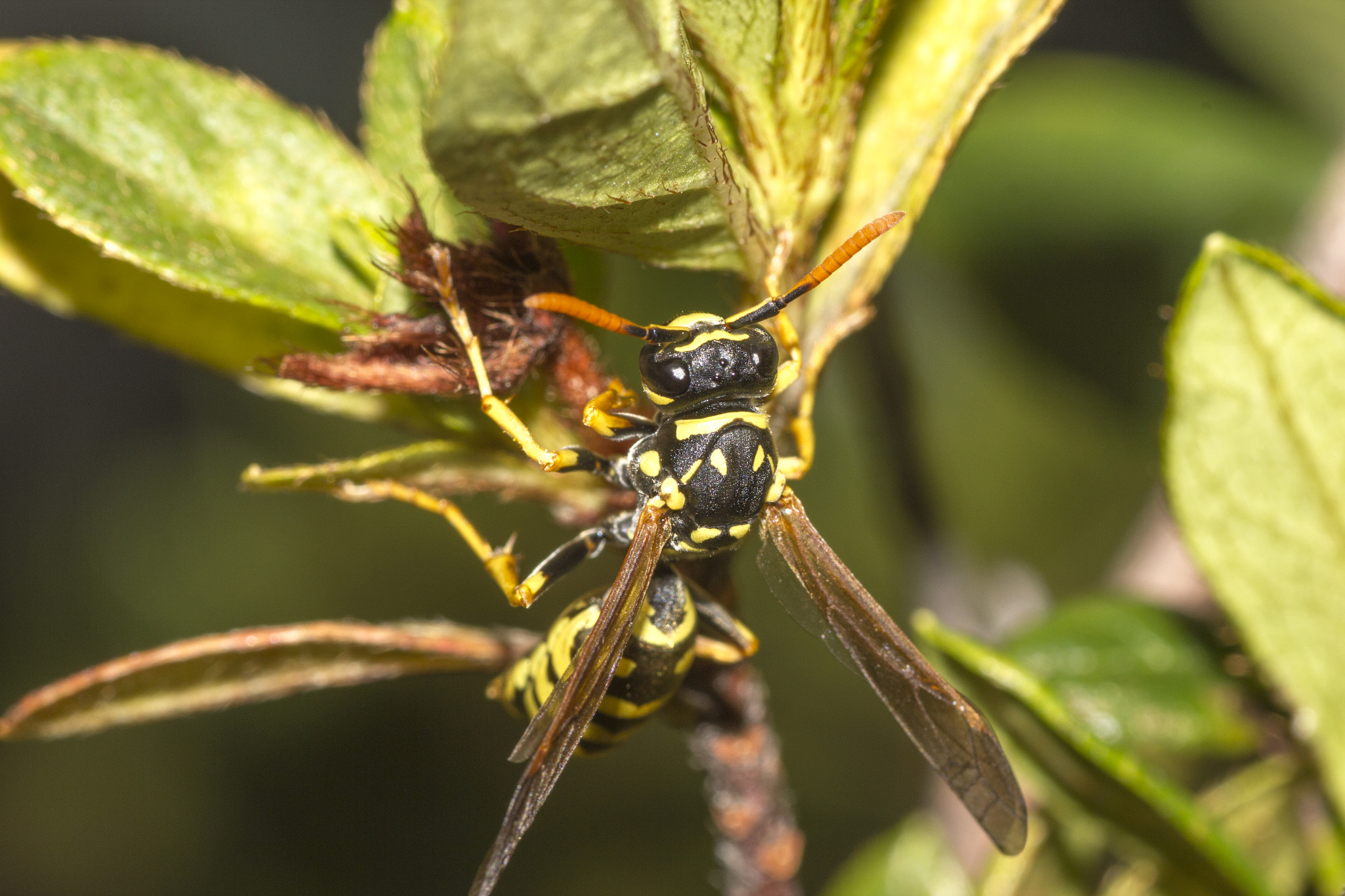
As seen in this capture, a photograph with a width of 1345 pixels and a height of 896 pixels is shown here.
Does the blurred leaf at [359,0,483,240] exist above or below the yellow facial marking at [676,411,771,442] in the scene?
above

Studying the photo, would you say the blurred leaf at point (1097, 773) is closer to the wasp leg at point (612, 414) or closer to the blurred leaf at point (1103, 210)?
the wasp leg at point (612, 414)

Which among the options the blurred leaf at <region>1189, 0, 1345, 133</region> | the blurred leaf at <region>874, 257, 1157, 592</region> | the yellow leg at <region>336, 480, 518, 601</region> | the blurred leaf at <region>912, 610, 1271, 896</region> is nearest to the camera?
the blurred leaf at <region>912, 610, 1271, 896</region>

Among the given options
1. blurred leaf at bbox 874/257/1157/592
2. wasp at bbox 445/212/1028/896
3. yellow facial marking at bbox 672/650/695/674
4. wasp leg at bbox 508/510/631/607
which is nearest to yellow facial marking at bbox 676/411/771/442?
wasp at bbox 445/212/1028/896

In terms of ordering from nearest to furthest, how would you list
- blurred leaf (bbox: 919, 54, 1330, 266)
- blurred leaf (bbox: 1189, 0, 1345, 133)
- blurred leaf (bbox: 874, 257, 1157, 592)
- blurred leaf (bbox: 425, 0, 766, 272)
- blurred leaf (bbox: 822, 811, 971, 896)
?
blurred leaf (bbox: 425, 0, 766, 272)
blurred leaf (bbox: 822, 811, 971, 896)
blurred leaf (bbox: 919, 54, 1330, 266)
blurred leaf (bbox: 1189, 0, 1345, 133)
blurred leaf (bbox: 874, 257, 1157, 592)

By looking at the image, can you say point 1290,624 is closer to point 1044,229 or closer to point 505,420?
point 505,420

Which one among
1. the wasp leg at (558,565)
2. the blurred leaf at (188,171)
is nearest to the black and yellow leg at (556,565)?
the wasp leg at (558,565)

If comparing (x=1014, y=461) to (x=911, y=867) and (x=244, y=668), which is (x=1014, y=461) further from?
(x=244, y=668)

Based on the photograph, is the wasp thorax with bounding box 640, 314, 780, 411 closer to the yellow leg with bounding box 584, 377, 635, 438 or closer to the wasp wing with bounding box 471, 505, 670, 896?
the yellow leg with bounding box 584, 377, 635, 438
